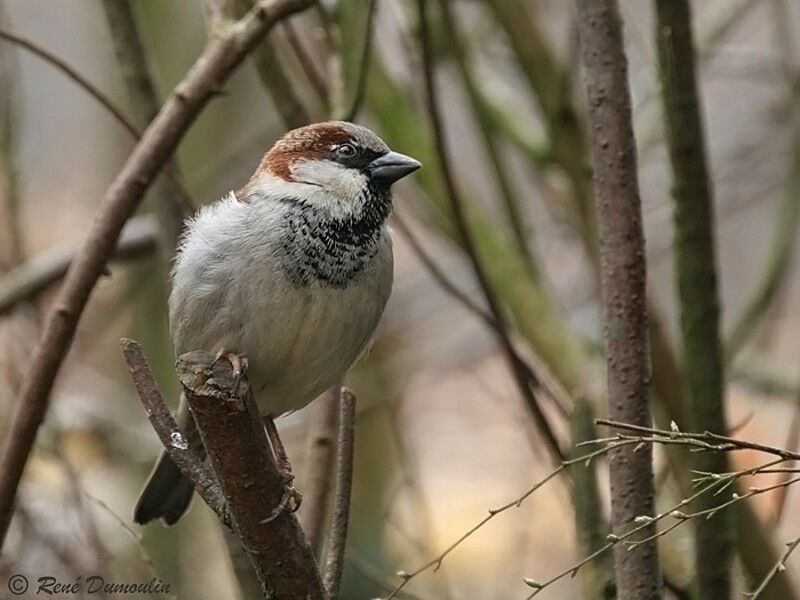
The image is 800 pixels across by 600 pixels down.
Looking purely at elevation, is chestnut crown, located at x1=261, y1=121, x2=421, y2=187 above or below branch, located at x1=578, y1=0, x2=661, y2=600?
above

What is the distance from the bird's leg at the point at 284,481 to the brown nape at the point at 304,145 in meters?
0.55

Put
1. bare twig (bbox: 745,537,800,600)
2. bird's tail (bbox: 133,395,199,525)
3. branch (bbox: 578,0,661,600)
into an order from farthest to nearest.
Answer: bird's tail (bbox: 133,395,199,525)
branch (bbox: 578,0,661,600)
bare twig (bbox: 745,537,800,600)

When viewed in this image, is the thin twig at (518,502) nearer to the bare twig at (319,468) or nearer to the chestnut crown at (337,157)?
the bare twig at (319,468)

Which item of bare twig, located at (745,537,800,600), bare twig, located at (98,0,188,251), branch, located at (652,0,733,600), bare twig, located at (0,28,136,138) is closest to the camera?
bare twig, located at (745,537,800,600)

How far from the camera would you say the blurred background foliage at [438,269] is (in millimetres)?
3232

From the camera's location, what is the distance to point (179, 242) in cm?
276

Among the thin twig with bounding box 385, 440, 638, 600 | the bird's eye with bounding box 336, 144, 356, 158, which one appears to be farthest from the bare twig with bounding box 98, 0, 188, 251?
the thin twig with bounding box 385, 440, 638, 600

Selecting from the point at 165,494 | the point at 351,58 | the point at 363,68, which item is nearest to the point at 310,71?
the point at 351,58

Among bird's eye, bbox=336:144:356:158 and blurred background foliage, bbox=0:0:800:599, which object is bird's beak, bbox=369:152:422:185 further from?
blurred background foliage, bbox=0:0:800:599

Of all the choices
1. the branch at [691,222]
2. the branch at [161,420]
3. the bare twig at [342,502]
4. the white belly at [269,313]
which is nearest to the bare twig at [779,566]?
the bare twig at [342,502]

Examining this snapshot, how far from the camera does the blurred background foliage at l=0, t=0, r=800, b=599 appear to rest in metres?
3.23

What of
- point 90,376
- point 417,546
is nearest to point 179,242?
point 417,546

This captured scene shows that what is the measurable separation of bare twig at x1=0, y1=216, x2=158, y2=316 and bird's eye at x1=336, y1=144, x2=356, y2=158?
43.5 inches

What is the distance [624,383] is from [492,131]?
1776 mm
